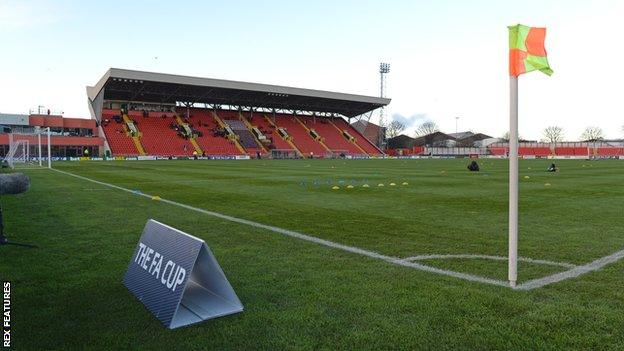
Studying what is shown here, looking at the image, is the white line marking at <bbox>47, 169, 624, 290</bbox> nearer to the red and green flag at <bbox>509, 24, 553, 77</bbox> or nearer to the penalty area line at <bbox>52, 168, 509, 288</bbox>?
the penalty area line at <bbox>52, 168, 509, 288</bbox>

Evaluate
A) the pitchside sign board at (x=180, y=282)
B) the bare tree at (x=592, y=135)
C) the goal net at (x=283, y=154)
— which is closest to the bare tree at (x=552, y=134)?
the bare tree at (x=592, y=135)

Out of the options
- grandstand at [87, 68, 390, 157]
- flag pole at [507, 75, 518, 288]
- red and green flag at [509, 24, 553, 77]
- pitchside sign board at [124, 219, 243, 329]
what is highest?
grandstand at [87, 68, 390, 157]

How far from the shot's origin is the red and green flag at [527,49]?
4.17 metres

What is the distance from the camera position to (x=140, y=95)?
2638 inches

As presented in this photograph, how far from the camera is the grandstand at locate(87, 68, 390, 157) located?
62469 mm

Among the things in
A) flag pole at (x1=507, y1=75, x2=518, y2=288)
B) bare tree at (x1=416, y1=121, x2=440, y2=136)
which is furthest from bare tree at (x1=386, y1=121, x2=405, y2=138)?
flag pole at (x1=507, y1=75, x2=518, y2=288)

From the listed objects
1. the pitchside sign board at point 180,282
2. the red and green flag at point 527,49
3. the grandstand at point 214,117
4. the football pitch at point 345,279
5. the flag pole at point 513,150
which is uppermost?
the grandstand at point 214,117

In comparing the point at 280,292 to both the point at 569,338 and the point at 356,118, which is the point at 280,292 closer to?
the point at 569,338

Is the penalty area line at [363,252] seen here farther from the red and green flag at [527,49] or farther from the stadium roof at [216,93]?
the stadium roof at [216,93]

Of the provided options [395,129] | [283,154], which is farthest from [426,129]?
[283,154]

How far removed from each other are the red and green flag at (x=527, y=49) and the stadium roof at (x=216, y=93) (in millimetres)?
56654

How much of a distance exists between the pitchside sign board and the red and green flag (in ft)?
10.6

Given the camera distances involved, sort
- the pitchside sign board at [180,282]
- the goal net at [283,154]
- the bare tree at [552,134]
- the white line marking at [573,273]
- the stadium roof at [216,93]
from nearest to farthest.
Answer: the pitchside sign board at [180,282] < the white line marking at [573,273] < the stadium roof at [216,93] < the goal net at [283,154] < the bare tree at [552,134]

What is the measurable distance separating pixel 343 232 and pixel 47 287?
178 inches
